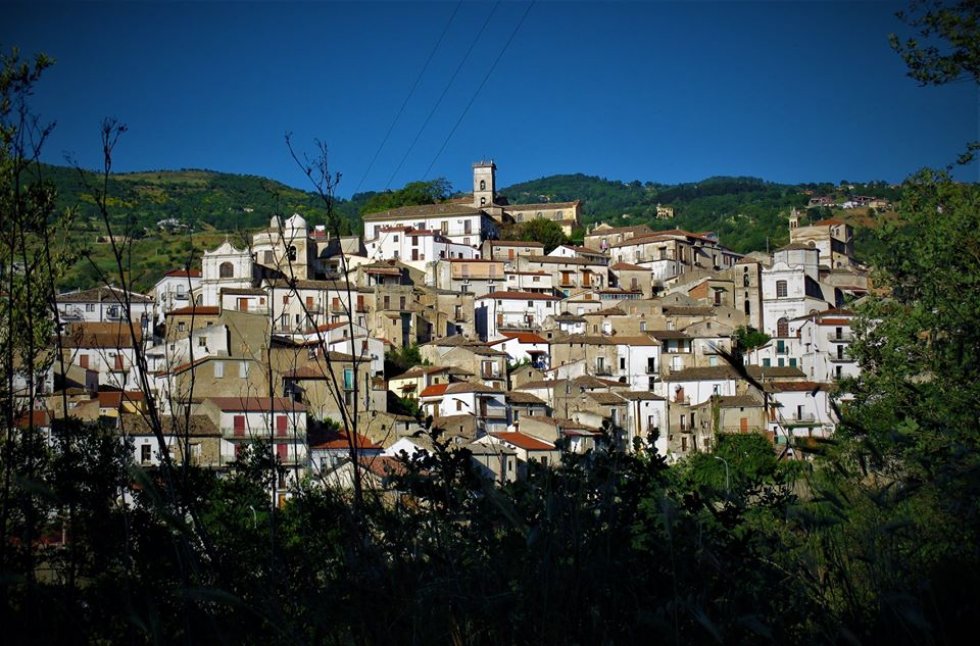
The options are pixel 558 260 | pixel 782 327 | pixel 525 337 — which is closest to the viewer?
pixel 525 337

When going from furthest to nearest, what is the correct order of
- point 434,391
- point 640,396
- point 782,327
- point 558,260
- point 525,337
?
1. point 558,260
2. point 782,327
3. point 525,337
4. point 640,396
5. point 434,391

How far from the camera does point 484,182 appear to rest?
291ft

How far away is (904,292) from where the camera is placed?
1994cm

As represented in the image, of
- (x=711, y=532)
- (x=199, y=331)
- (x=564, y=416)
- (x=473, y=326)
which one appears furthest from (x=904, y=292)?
(x=473, y=326)

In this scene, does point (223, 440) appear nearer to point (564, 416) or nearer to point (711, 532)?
point (564, 416)

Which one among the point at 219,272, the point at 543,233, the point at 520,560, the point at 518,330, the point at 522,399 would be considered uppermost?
the point at 543,233

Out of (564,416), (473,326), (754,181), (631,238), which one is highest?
(754,181)

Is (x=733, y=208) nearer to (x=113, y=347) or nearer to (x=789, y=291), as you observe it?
(x=789, y=291)

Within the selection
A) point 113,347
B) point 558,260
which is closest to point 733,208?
point 558,260

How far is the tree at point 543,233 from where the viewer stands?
246ft

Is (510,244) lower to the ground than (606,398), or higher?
higher

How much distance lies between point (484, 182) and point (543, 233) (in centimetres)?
1485

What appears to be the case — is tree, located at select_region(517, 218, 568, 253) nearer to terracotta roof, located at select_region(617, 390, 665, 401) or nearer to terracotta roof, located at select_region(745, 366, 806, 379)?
terracotta roof, located at select_region(745, 366, 806, 379)

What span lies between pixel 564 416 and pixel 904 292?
77.4 feet
